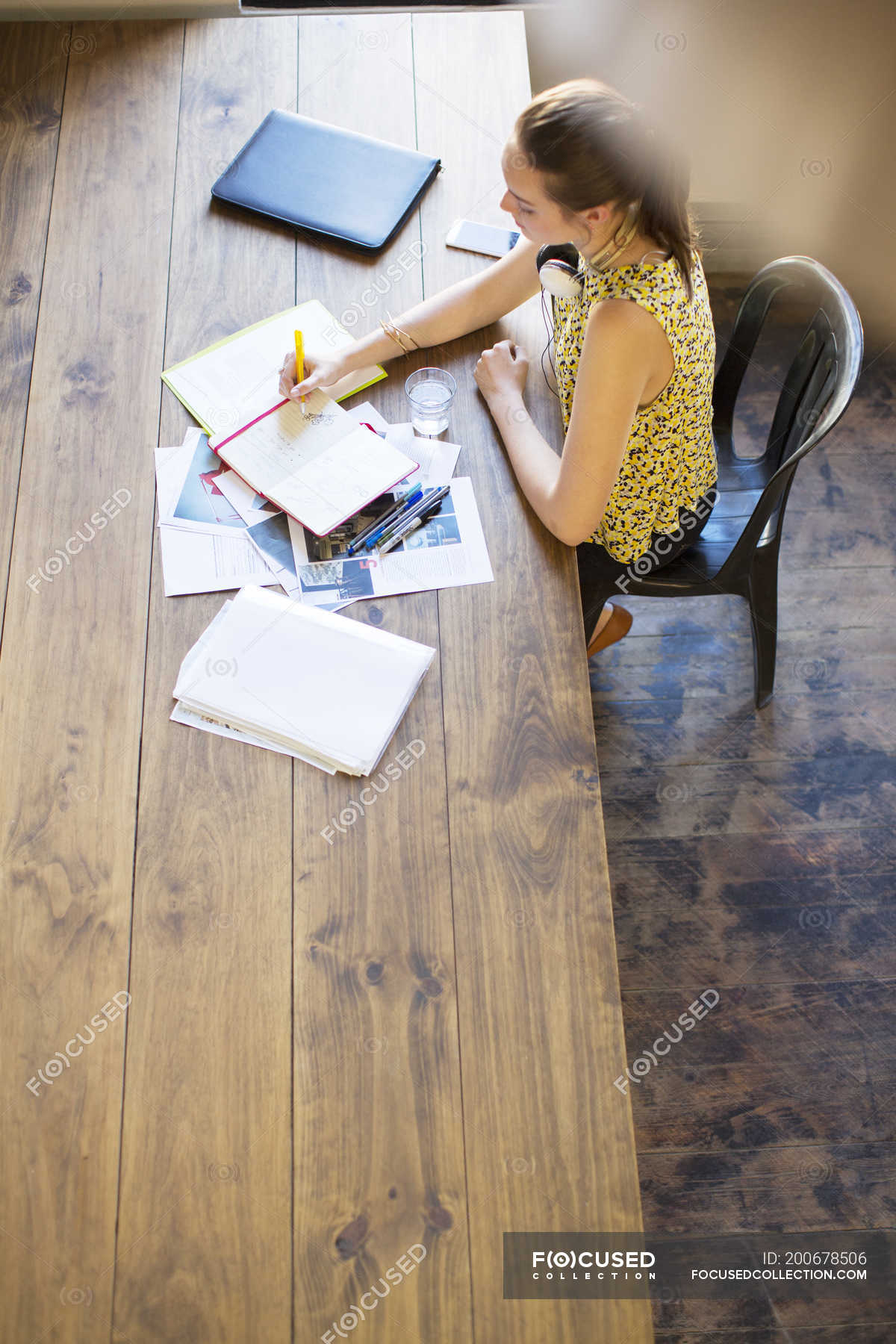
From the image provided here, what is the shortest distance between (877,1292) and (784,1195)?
193 millimetres

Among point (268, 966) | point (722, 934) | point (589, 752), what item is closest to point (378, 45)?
Result: point (589, 752)

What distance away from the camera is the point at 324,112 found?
183cm

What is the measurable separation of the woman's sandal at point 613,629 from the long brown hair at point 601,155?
34.4 inches

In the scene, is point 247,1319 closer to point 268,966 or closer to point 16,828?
point 268,966

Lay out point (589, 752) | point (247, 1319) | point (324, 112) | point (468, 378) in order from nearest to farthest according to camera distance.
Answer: point (247, 1319)
point (589, 752)
point (468, 378)
point (324, 112)

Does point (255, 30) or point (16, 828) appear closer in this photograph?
point (16, 828)

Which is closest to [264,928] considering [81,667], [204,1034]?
[204,1034]

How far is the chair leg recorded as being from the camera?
1.77 metres

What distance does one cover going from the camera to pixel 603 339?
4.26 feet

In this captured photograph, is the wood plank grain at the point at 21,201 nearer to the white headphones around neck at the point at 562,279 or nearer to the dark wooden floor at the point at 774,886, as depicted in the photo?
the white headphones around neck at the point at 562,279

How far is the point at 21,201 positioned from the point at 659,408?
1202mm

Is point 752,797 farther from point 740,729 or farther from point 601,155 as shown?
point 601,155

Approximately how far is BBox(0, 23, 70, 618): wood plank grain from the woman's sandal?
1129 mm

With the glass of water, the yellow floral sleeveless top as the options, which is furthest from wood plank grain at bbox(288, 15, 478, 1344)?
the yellow floral sleeveless top
